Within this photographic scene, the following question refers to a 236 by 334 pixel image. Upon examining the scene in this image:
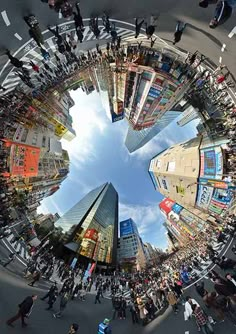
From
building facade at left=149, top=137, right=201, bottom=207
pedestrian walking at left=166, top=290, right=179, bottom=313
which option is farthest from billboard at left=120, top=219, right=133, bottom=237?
pedestrian walking at left=166, top=290, right=179, bottom=313

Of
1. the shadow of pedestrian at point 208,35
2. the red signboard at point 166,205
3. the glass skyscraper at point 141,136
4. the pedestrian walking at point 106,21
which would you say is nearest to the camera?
the pedestrian walking at point 106,21

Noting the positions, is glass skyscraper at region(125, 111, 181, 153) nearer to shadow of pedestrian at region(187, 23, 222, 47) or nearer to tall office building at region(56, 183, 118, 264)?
tall office building at region(56, 183, 118, 264)

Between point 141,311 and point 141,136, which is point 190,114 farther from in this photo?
point 141,136

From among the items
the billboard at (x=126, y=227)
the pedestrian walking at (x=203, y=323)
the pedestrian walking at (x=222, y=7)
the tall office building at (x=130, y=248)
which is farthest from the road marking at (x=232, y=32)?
the billboard at (x=126, y=227)

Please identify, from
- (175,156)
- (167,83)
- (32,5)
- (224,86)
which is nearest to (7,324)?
(32,5)

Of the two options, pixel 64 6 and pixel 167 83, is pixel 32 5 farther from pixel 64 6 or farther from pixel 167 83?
pixel 167 83

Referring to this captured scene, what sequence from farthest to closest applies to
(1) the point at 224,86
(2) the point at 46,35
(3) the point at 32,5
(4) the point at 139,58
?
(4) the point at 139,58 → (1) the point at 224,86 → (2) the point at 46,35 → (3) the point at 32,5

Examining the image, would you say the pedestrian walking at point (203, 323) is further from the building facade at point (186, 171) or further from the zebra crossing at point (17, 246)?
the building facade at point (186, 171)
